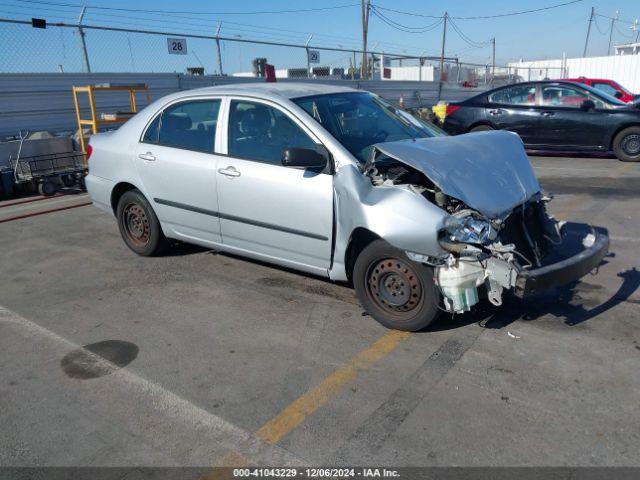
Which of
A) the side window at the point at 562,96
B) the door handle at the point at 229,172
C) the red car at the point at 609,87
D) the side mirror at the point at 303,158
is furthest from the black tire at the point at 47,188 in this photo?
the red car at the point at 609,87

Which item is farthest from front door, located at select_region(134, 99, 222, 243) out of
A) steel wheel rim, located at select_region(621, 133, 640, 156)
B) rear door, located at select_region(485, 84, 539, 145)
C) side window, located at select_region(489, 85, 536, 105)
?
steel wheel rim, located at select_region(621, 133, 640, 156)

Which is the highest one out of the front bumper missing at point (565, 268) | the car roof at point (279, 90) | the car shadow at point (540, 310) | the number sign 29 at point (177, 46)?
the number sign 29 at point (177, 46)

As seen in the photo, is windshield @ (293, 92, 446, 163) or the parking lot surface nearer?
the parking lot surface

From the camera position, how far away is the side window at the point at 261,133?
4.21 meters

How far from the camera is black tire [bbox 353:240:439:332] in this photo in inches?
141

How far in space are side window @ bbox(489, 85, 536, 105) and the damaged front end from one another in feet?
24.7

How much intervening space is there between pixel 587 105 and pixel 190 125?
841 centimetres

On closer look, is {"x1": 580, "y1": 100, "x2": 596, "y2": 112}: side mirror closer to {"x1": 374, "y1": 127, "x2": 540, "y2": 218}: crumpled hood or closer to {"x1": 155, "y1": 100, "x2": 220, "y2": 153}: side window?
{"x1": 374, "y1": 127, "x2": 540, "y2": 218}: crumpled hood

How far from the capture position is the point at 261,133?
441 cm

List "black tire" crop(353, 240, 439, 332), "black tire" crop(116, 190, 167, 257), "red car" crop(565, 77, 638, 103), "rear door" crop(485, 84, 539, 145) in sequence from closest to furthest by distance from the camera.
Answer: "black tire" crop(353, 240, 439, 332) → "black tire" crop(116, 190, 167, 257) → "rear door" crop(485, 84, 539, 145) → "red car" crop(565, 77, 638, 103)

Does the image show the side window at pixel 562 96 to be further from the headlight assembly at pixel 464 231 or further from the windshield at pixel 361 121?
the headlight assembly at pixel 464 231

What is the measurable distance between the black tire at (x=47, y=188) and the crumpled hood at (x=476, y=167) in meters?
7.31

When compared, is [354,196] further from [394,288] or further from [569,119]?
[569,119]

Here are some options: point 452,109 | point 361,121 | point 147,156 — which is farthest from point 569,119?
point 147,156
